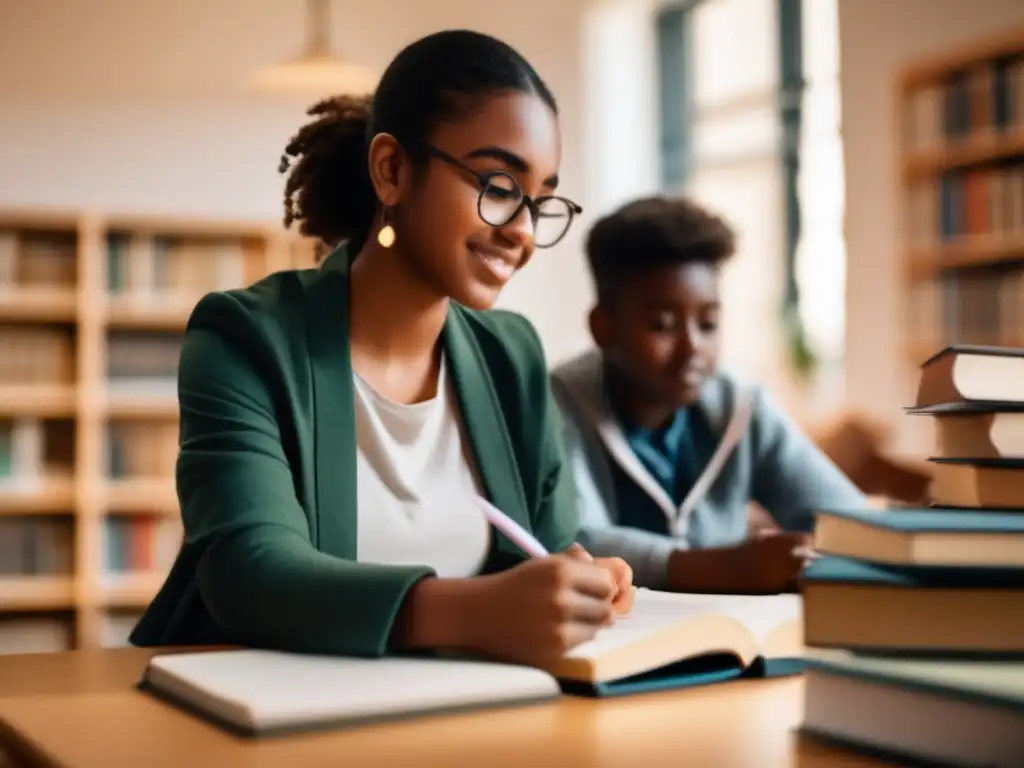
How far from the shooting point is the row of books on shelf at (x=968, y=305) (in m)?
4.46

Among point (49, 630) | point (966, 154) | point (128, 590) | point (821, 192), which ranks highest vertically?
Result: point (821, 192)

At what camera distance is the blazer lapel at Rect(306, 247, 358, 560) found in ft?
3.91

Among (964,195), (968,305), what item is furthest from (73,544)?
(964,195)

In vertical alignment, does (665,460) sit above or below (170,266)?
below

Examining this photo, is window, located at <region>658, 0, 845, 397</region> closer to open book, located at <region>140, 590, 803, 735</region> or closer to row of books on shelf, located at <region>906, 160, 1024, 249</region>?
A: row of books on shelf, located at <region>906, 160, 1024, 249</region>

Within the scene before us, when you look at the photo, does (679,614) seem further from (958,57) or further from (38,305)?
(38,305)

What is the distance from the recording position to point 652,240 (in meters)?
1.94

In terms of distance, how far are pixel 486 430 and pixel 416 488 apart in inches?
3.5

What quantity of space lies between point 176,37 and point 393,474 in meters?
5.30

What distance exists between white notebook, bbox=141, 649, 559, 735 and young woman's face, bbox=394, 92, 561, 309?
16.9 inches

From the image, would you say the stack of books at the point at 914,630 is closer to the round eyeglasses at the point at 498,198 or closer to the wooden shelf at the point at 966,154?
the round eyeglasses at the point at 498,198

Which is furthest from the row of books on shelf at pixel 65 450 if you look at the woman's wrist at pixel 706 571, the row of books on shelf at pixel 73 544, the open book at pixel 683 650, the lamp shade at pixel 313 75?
the open book at pixel 683 650

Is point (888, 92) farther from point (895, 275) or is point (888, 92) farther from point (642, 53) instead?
point (642, 53)

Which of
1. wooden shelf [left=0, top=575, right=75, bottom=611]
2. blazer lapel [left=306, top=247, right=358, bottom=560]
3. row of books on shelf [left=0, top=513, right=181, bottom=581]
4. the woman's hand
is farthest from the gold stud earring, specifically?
wooden shelf [left=0, top=575, right=75, bottom=611]
